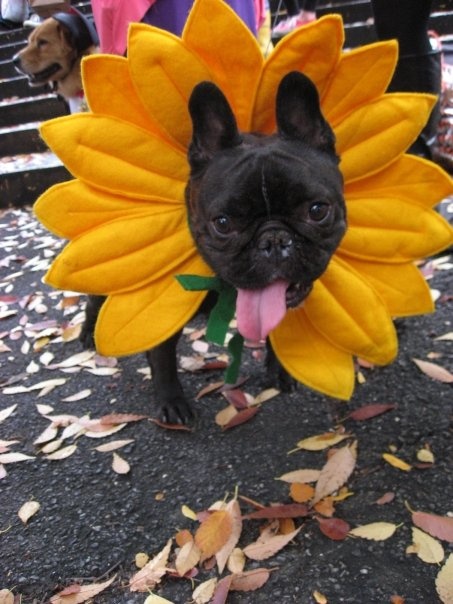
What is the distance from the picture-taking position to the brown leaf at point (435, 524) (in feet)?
5.14

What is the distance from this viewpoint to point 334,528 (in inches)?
64.7

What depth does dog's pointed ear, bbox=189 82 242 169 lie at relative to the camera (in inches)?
57.4

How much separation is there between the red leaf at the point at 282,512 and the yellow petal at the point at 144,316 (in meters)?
0.58

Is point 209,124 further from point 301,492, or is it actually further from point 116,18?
point 301,492

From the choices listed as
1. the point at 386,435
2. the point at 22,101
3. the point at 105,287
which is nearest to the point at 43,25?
the point at 22,101

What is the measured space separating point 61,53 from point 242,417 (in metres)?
4.18

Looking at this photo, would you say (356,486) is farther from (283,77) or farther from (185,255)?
(283,77)

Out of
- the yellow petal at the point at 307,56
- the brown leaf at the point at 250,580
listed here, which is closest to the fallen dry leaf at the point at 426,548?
the brown leaf at the point at 250,580

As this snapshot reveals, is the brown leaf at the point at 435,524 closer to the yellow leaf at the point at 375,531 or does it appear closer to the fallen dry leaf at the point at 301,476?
the yellow leaf at the point at 375,531

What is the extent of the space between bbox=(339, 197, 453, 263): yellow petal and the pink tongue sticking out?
1.16 ft

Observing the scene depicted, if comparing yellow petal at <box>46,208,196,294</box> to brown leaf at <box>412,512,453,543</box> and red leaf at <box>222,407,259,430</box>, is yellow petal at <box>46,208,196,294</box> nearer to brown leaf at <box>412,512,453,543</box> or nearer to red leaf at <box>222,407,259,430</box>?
red leaf at <box>222,407,259,430</box>

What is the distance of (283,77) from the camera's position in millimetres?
1494

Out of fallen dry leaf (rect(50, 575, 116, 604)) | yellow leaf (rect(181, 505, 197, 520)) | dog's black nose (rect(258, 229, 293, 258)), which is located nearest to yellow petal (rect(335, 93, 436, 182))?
dog's black nose (rect(258, 229, 293, 258))

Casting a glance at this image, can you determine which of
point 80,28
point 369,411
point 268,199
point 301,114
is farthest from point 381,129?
point 80,28
